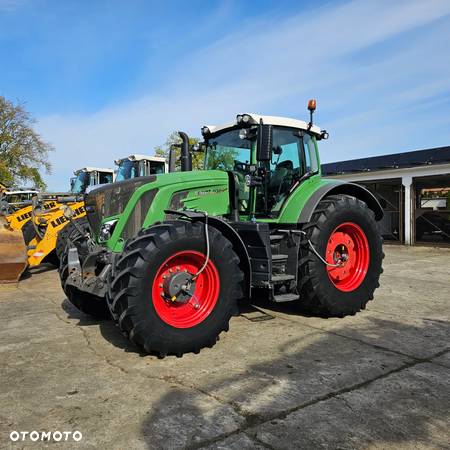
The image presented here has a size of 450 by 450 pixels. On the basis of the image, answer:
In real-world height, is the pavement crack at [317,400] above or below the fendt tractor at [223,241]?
below

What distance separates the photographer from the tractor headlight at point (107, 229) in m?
4.37

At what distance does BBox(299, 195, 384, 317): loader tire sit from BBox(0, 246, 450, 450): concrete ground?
24cm

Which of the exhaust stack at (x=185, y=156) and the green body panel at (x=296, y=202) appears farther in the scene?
the exhaust stack at (x=185, y=156)

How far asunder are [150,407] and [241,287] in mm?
1520

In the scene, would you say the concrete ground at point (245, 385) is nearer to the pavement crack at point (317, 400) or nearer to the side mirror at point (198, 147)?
the pavement crack at point (317, 400)

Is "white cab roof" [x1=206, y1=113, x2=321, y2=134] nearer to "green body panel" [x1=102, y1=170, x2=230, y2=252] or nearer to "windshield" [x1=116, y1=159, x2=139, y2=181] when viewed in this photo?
"green body panel" [x1=102, y1=170, x2=230, y2=252]

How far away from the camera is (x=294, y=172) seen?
5379 mm

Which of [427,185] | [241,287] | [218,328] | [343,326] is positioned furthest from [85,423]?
[427,185]

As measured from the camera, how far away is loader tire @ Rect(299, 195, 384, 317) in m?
4.83

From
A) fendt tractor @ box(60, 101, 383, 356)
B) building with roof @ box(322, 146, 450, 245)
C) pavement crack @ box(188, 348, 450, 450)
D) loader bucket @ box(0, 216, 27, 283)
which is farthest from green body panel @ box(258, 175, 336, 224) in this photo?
building with roof @ box(322, 146, 450, 245)

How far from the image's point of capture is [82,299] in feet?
15.8

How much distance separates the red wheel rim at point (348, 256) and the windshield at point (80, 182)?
8390 mm

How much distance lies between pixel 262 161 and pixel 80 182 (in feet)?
29.3

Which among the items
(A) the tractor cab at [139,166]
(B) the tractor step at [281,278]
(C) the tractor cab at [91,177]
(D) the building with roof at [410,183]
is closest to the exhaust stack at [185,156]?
(B) the tractor step at [281,278]
